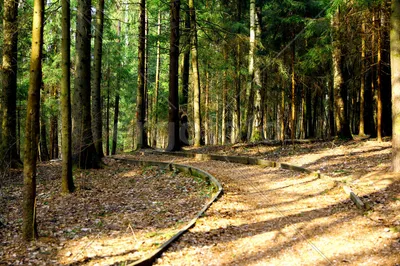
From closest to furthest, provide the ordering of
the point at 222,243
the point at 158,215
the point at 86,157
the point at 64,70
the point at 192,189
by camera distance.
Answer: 1. the point at 222,243
2. the point at 158,215
3. the point at 64,70
4. the point at 192,189
5. the point at 86,157

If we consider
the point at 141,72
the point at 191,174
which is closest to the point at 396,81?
the point at 191,174

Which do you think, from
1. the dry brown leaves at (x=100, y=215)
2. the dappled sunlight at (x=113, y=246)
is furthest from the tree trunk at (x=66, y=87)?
the dappled sunlight at (x=113, y=246)

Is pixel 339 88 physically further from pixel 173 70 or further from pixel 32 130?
pixel 32 130

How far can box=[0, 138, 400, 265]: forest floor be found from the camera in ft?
16.9

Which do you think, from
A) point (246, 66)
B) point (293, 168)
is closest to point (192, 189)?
point (293, 168)

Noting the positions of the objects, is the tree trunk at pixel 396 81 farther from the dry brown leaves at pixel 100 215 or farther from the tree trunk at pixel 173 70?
the tree trunk at pixel 173 70

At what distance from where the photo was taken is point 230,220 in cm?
673

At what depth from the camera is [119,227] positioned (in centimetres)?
666

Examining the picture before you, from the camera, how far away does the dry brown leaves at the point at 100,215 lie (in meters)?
5.34

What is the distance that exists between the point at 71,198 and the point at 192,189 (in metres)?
3.26

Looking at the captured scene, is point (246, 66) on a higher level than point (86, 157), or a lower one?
higher

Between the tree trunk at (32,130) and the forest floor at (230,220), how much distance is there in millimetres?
384

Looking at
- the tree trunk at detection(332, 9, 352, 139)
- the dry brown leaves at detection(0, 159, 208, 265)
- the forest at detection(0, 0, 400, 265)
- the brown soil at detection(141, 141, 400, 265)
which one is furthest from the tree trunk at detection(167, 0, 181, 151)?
the tree trunk at detection(332, 9, 352, 139)

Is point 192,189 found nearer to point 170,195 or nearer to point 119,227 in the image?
point 170,195
